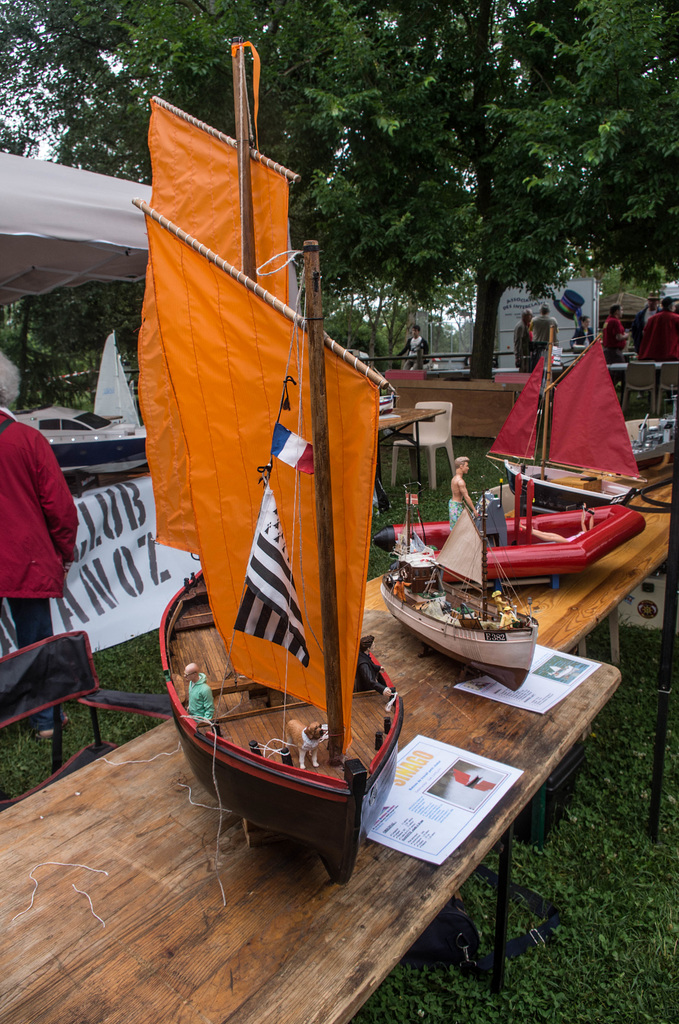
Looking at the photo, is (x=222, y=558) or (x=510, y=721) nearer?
(x=222, y=558)

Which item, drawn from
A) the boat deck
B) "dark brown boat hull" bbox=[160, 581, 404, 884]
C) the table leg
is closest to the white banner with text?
the boat deck

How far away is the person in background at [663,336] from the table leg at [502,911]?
14.4 meters

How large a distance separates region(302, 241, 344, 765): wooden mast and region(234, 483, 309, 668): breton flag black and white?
0.50ft

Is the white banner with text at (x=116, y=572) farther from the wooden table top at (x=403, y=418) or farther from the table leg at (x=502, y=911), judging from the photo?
the table leg at (x=502, y=911)

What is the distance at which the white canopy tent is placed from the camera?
5113mm

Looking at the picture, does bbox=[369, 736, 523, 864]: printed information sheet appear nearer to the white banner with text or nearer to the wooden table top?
the white banner with text

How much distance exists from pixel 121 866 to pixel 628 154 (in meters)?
11.5

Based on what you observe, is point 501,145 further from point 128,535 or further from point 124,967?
point 124,967

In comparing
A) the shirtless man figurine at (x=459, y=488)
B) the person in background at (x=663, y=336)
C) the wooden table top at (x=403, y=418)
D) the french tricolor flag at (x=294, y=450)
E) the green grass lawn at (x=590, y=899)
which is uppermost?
the person in background at (x=663, y=336)

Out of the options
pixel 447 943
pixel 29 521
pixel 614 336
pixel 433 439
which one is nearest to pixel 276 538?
pixel 447 943

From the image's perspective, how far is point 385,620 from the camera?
161 inches

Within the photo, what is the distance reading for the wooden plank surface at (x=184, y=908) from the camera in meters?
1.74

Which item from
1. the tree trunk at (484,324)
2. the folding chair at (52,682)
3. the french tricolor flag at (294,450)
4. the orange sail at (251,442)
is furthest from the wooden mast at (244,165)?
the tree trunk at (484,324)

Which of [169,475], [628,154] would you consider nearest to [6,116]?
[628,154]
